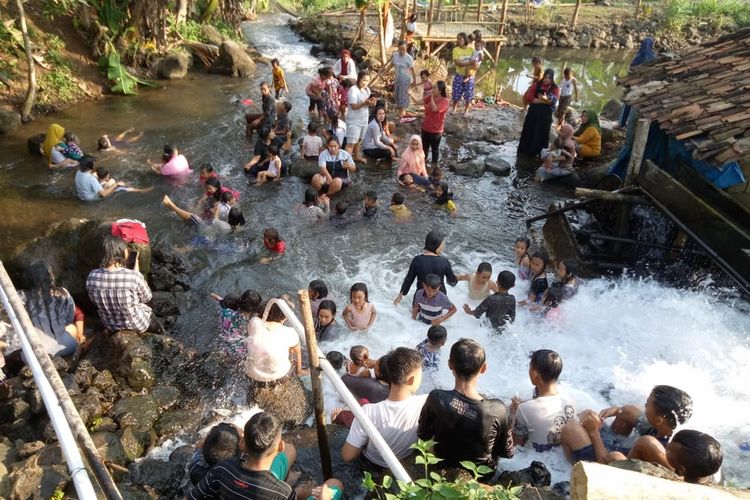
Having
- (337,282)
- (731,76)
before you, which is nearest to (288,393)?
(337,282)

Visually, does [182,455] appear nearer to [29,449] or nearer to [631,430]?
[29,449]

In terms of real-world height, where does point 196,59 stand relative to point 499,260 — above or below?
above

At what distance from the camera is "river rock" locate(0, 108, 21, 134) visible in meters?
11.9

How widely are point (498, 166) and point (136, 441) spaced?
30.5 ft

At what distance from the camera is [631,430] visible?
498cm

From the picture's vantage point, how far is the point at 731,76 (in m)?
8.07

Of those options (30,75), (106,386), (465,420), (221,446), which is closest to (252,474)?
(221,446)

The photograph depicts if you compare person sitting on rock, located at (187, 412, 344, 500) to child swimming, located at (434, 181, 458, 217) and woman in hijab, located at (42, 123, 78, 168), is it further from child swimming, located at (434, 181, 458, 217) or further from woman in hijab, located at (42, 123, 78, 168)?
woman in hijab, located at (42, 123, 78, 168)

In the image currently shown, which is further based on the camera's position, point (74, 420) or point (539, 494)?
point (539, 494)

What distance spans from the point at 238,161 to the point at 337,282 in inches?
194

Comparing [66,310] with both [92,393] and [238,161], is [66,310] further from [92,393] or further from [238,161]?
[238,161]

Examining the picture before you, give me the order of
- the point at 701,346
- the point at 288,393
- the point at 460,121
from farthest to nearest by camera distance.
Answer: the point at 460,121, the point at 701,346, the point at 288,393

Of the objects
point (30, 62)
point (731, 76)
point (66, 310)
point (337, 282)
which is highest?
point (731, 76)

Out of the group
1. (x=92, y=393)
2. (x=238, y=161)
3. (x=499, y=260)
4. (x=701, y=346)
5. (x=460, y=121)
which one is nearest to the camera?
(x=92, y=393)
